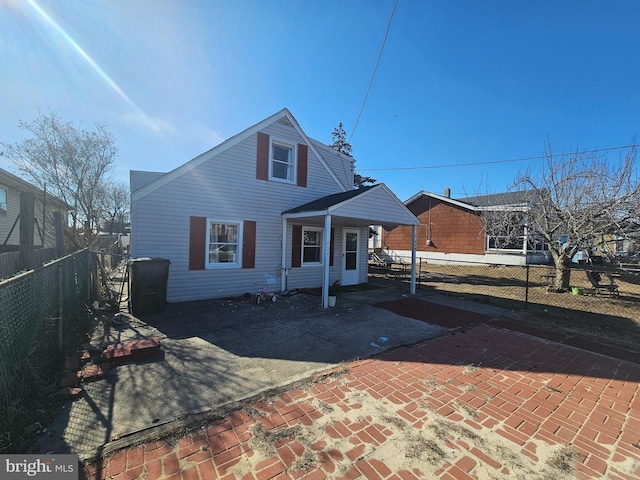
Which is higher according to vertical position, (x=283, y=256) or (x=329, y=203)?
(x=329, y=203)

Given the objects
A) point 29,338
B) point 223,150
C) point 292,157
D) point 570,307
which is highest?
point 292,157

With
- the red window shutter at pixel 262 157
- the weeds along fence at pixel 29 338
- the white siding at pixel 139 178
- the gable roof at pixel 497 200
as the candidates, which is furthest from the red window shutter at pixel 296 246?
the gable roof at pixel 497 200

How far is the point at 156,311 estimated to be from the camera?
6.37 meters

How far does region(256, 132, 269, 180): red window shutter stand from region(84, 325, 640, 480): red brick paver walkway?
264 inches

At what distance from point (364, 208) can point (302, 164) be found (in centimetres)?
313

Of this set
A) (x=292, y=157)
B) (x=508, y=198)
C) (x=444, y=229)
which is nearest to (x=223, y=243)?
(x=292, y=157)

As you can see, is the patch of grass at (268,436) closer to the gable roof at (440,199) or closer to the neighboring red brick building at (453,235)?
the neighboring red brick building at (453,235)

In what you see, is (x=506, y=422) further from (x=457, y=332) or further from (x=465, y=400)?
(x=457, y=332)

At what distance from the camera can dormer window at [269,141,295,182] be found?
9.36 m

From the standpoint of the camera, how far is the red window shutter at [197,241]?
7.64 m

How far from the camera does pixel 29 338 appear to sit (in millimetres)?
3312

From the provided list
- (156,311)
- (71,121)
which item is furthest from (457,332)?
(71,121)

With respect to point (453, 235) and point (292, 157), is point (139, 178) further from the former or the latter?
point (453, 235)

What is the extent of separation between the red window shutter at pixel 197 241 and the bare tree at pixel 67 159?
560 centimetres
